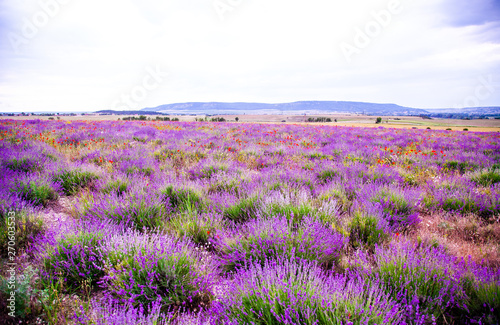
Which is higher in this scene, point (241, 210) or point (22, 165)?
point (22, 165)

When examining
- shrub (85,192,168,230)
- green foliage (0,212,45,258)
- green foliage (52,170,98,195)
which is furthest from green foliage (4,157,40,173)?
shrub (85,192,168,230)

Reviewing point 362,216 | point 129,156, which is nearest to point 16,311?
point 362,216

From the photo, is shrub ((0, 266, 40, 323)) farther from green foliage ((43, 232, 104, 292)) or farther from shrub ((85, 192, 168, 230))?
shrub ((85, 192, 168, 230))

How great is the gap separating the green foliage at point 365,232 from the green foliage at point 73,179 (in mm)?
4790

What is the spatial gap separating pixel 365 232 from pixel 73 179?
522 centimetres

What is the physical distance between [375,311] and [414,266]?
703mm

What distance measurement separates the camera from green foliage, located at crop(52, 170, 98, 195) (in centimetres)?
440

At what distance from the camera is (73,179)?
4.48m

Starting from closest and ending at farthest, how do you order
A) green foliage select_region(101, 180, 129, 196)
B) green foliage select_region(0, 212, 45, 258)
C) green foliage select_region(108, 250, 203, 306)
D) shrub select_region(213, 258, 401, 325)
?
1. shrub select_region(213, 258, 401, 325)
2. green foliage select_region(108, 250, 203, 306)
3. green foliage select_region(0, 212, 45, 258)
4. green foliage select_region(101, 180, 129, 196)

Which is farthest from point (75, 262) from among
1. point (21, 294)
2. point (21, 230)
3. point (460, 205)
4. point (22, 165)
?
point (460, 205)

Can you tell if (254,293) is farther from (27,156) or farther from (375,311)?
(27,156)

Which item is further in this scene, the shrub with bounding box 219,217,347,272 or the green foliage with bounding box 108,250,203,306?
the shrub with bounding box 219,217,347,272

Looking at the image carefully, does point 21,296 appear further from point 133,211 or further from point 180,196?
point 180,196

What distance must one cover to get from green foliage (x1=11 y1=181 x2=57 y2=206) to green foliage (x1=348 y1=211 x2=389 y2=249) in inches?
181
